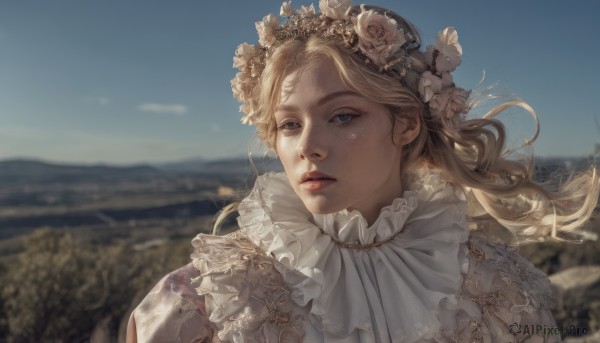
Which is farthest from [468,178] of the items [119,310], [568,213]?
[119,310]

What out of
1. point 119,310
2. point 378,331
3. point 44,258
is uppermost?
point 378,331

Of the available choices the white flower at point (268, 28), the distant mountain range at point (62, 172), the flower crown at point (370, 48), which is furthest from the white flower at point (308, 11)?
the distant mountain range at point (62, 172)

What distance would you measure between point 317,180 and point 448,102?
72 cm

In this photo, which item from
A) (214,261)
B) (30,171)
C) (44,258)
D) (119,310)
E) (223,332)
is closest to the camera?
(223,332)

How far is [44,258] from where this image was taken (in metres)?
7.16

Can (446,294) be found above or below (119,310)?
above

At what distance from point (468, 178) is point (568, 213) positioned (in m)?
0.59

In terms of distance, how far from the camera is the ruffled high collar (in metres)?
2.21

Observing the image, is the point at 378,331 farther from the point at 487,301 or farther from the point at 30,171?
the point at 30,171

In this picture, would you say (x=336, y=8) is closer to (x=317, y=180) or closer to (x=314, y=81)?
(x=314, y=81)

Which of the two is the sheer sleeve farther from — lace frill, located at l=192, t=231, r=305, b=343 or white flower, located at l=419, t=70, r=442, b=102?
white flower, located at l=419, t=70, r=442, b=102

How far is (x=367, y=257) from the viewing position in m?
2.44

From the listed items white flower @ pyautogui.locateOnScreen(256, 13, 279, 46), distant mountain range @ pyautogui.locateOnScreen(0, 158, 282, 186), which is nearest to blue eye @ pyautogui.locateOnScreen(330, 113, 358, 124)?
white flower @ pyautogui.locateOnScreen(256, 13, 279, 46)

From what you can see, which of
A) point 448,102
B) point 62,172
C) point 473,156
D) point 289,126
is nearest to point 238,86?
point 289,126
